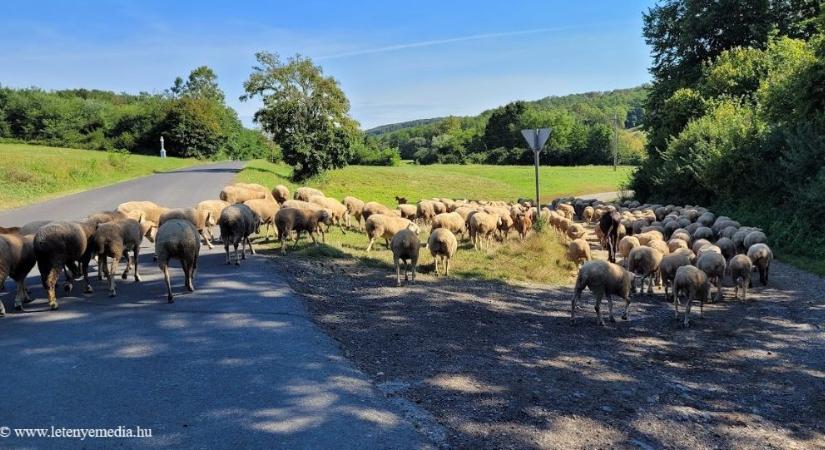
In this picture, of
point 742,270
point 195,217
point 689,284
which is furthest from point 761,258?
point 195,217

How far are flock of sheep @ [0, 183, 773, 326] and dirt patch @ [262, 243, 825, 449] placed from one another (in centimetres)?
83

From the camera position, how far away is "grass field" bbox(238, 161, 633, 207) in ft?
141

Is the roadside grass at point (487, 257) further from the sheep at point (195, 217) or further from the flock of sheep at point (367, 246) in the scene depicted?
the sheep at point (195, 217)

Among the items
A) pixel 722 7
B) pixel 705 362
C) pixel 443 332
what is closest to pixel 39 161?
pixel 443 332

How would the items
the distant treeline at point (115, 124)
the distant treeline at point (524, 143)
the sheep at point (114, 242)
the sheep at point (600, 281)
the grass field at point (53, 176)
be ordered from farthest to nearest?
the distant treeline at point (524, 143), the distant treeline at point (115, 124), the grass field at point (53, 176), the sheep at point (600, 281), the sheep at point (114, 242)

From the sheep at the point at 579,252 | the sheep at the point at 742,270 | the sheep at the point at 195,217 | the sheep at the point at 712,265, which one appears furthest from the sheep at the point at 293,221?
the sheep at the point at 742,270

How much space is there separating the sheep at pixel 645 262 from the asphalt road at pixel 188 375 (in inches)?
332

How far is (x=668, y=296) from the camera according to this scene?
41.7 ft

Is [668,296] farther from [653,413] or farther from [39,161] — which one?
[39,161]

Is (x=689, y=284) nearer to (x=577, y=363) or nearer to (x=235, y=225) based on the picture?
(x=577, y=363)

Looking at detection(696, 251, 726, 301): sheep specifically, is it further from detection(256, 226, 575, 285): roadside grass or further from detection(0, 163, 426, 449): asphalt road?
detection(0, 163, 426, 449): asphalt road

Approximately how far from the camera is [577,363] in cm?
801

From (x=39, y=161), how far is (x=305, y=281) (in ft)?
114

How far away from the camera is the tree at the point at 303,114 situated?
3891 centimetres
